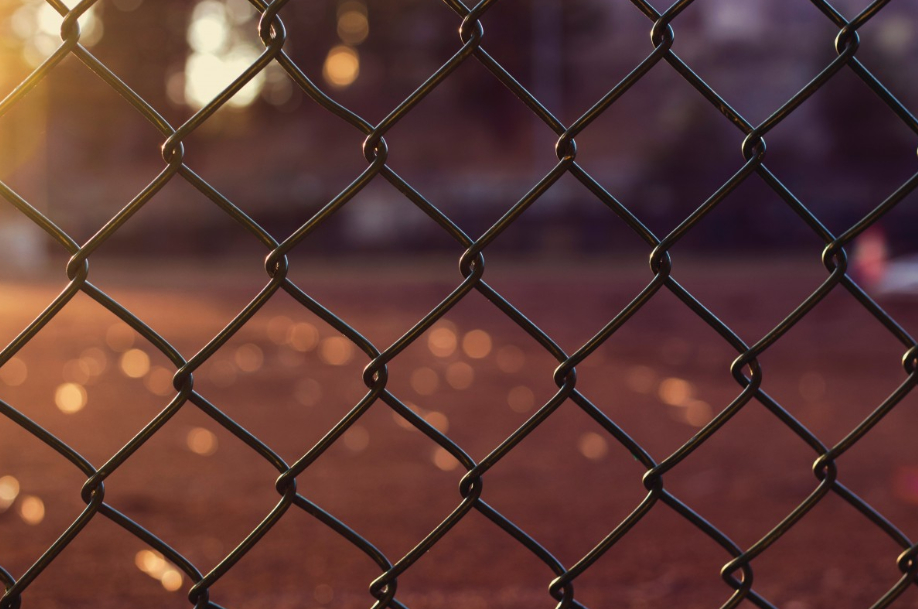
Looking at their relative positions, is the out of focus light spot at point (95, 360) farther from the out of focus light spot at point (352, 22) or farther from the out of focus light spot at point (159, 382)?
the out of focus light spot at point (352, 22)

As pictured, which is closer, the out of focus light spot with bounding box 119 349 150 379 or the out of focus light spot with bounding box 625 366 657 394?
the out of focus light spot with bounding box 625 366 657 394

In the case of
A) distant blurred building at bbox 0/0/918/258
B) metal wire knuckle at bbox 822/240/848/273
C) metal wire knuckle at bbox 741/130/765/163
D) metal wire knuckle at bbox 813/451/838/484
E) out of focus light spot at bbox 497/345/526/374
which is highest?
distant blurred building at bbox 0/0/918/258

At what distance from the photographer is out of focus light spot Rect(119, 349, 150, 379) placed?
7.95m

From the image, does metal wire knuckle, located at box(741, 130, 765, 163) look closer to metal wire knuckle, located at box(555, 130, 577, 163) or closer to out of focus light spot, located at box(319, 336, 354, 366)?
metal wire knuckle, located at box(555, 130, 577, 163)

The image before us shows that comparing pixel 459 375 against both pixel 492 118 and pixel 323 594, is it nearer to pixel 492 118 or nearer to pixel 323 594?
pixel 323 594

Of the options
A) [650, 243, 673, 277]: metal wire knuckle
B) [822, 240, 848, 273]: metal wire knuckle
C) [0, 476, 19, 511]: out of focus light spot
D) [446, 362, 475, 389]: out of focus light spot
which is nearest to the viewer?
[650, 243, 673, 277]: metal wire knuckle

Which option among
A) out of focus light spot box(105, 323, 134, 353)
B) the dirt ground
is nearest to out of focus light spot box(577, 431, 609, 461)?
the dirt ground

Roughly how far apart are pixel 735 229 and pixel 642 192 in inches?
105

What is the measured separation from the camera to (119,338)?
10.2 m

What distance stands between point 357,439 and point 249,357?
11.5 ft

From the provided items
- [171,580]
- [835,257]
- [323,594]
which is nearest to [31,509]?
[171,580]

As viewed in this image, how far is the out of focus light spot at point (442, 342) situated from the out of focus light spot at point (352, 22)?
1876 cm

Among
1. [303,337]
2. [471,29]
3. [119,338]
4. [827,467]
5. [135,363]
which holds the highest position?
[119,338]

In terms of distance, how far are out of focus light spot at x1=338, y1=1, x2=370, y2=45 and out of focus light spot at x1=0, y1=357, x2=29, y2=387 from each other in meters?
20.9
